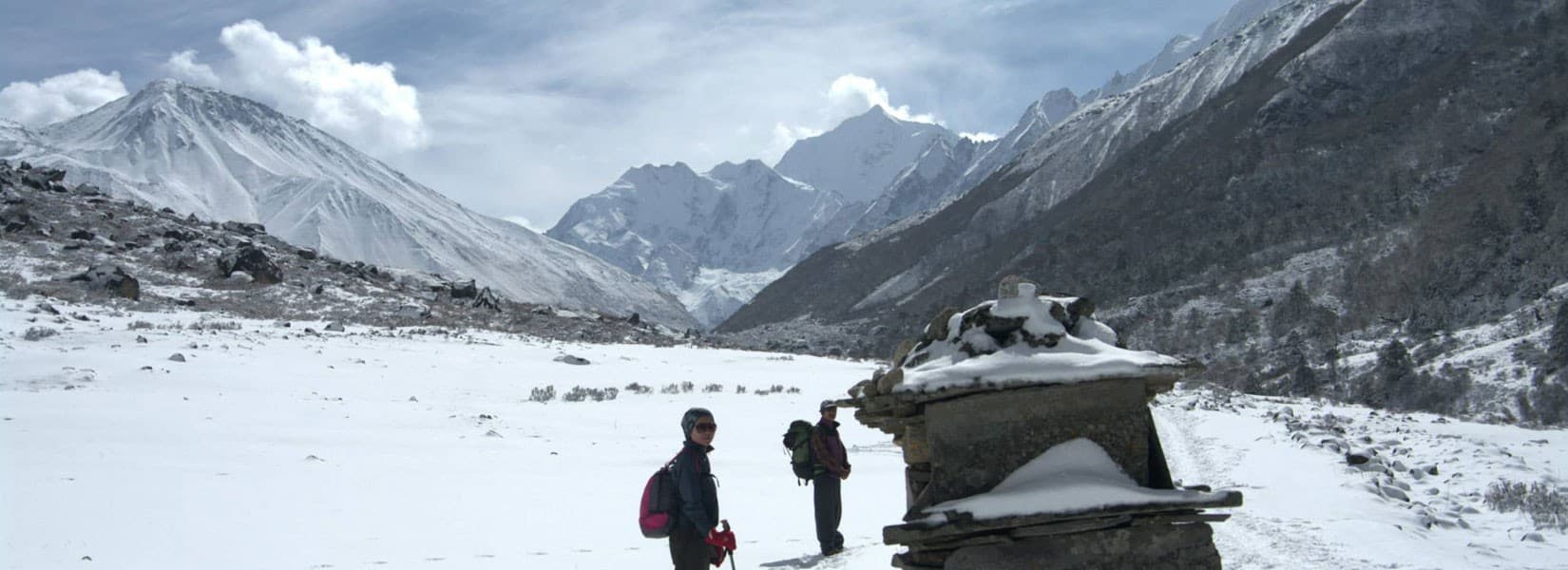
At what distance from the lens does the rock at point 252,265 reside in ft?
122

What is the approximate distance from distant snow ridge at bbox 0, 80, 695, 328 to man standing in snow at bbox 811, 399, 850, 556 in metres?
123

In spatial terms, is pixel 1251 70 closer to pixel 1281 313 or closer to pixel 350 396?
pixel 1281 313

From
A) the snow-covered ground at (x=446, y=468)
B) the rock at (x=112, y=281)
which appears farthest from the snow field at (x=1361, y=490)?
the rock at (x=112, y=281)

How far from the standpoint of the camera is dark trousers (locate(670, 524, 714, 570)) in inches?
246

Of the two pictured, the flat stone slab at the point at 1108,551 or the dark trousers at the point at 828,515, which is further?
the dark trousers at the point at 828,515

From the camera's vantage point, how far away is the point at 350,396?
17.9 meters

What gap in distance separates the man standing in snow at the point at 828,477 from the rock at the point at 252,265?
33400 mm

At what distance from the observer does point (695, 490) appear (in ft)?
20.0

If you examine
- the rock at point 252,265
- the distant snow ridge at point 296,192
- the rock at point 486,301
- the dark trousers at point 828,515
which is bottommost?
the dark trousers at point 828,515

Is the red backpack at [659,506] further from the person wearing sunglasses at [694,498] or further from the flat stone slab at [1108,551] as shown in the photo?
the flat stone slab at [1108,551]

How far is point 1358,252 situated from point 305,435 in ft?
243

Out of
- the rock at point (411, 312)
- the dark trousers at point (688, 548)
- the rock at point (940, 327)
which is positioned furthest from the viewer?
the rock at point (411, 312)

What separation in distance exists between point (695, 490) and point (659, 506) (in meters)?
0.22

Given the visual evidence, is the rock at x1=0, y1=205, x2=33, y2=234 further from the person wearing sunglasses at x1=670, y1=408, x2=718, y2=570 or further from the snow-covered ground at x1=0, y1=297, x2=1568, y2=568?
the person wearing sunglasses at x1=670, y1=408, x2=718, y2=570
